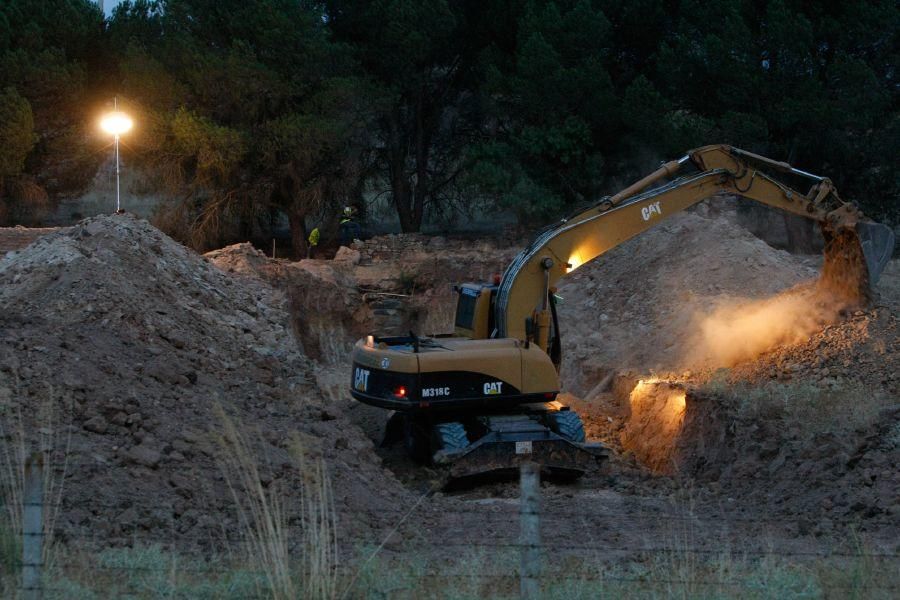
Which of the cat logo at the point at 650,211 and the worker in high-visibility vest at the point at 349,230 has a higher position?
the worker in high-visibility vest at the point at 349,230

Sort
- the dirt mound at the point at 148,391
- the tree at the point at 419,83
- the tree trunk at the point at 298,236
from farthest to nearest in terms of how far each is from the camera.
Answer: the tree trunk at the point at 298,236 < the tree at the point at 419,83 < the dirt mound at the point at 148,391

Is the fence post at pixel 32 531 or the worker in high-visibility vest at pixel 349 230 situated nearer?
the fence post at pixel 32 531

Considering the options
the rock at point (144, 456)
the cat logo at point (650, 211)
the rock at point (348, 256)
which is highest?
the rock at point (348, 256)

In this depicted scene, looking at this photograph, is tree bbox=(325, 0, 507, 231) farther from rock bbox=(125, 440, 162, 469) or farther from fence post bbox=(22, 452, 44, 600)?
fence post bbox=(22, 452, 44, 600)

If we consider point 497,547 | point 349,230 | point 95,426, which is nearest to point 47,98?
point 349,230

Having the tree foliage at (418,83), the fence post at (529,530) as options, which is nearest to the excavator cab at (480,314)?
the fence post at (529,530)

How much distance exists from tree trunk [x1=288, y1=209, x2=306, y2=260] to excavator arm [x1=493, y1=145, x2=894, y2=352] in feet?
53.0

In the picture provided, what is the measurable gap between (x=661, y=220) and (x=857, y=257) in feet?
8.65

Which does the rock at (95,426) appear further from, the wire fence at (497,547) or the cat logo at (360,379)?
the cat logo at (360,379)

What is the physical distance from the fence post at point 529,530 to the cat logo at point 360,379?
7.47 meters

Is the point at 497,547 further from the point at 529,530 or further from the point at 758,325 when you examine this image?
the point at 758,325

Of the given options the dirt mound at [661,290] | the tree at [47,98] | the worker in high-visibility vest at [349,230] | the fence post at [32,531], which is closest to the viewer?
the fence post at [32,531]

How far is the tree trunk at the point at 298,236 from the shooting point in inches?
1163

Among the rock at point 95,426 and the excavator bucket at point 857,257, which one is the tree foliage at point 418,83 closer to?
the excavator bucket at point 857,257
